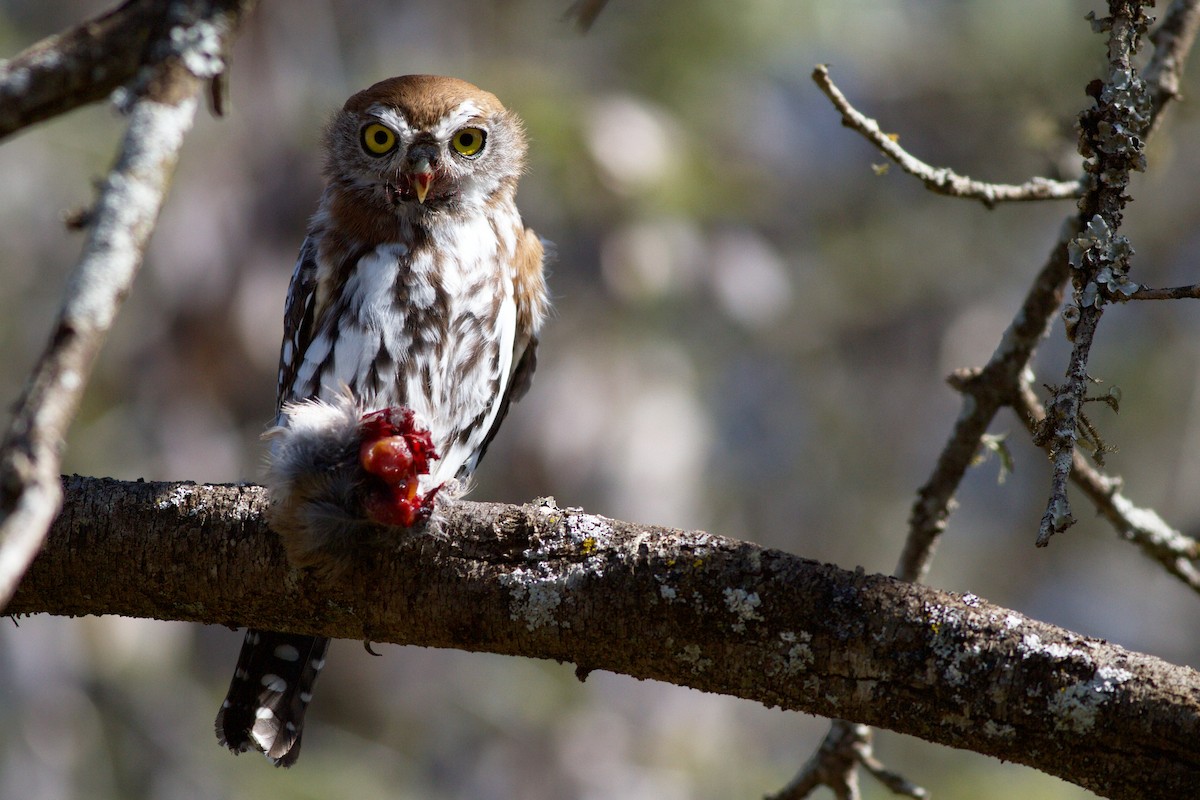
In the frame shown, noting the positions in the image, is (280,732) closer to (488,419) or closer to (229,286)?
(488,419)

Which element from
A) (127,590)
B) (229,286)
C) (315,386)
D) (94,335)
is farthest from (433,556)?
(229,286)

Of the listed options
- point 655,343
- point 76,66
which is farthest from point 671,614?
point 655,343

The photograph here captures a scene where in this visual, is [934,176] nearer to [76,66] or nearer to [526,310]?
[526,310]

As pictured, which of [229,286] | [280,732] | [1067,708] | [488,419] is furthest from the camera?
[229,286]

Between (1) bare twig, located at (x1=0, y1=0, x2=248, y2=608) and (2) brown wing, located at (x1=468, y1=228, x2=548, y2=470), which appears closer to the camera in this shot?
(1) bare twig, located at (x1=0, y1=0, x2=248, y2=608)

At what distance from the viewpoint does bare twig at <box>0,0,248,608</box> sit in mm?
1196

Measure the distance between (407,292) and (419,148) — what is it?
19.7 inches

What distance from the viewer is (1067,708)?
6.38 feet

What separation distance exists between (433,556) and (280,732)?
1259mm

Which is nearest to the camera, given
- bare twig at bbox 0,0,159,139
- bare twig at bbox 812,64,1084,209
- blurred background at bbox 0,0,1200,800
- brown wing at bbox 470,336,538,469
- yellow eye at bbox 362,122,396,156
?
bare twig at bbox 0,0,159,139

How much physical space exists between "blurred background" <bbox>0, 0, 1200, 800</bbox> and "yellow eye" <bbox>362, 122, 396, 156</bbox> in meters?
0.80

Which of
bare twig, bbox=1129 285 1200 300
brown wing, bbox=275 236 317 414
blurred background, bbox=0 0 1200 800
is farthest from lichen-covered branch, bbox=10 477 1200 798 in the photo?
blurred background, bbox=0 0 1200 800

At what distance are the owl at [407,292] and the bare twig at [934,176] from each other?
4.55 ft

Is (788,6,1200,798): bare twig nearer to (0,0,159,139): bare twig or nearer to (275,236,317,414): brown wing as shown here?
(0,0,159,139): bare twig
